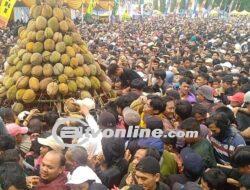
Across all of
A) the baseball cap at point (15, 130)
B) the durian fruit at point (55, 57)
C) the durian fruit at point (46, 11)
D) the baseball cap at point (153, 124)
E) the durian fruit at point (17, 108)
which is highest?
the durian fruit at point (46, 11)

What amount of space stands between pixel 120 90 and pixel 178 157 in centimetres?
469

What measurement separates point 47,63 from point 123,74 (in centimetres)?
196

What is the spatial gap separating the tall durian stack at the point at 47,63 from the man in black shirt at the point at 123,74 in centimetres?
98

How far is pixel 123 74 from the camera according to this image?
388 inches

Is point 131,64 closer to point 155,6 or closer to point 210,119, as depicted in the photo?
point 210,119

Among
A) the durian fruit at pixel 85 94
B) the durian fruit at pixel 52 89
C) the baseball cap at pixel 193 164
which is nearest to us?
the baseball cap at pixel 193 164

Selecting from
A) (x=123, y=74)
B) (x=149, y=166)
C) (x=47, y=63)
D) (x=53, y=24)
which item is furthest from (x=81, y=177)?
(x=123, y=74)

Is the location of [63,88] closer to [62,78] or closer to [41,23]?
[62,78]

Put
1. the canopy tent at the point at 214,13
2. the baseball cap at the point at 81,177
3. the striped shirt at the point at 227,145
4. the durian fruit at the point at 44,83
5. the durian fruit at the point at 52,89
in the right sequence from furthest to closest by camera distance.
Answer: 1. the canopy tent at the point at 214,13
2. the durian fruit at the point at 44,83
3. the durian fruit at the point at 52,89
4. the striped shirt at the point at 227,145
5. the baseball cap at the point at 81,177

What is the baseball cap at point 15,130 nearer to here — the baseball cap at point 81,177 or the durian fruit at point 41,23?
the baseball cap at point 81,177

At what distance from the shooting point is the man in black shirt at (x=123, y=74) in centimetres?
976

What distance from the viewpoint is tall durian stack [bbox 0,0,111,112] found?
8.55m

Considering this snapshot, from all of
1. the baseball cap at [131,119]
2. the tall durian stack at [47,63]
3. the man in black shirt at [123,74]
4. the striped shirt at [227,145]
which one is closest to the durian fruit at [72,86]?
the tall durian stack at [47,63]

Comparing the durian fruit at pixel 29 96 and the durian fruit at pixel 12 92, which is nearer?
the durian fruit at pixel 29 96
